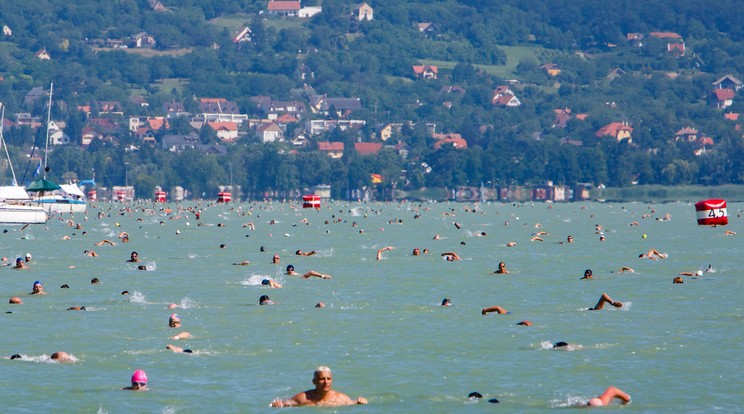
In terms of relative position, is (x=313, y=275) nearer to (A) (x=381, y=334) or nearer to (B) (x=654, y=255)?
(A) (x=381, y=334)

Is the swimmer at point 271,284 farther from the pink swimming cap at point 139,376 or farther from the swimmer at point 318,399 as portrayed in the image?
the swimmer at point 318,399

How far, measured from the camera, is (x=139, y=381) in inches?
1278

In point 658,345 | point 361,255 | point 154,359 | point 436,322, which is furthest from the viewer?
point 361,255

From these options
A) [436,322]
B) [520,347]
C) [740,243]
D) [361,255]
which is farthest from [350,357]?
[740,243]

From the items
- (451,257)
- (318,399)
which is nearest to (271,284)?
(451,257)

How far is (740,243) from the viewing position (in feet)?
309

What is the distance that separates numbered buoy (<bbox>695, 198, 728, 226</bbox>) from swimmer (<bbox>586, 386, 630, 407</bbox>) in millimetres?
77475

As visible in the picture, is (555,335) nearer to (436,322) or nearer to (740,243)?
(436,322)

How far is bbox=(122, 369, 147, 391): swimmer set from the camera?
107 feet

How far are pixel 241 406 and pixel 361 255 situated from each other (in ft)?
162

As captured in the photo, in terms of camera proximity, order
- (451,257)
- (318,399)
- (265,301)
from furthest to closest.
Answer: (451,257), (265,301), (318,399)

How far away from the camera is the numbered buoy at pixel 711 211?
352 ft

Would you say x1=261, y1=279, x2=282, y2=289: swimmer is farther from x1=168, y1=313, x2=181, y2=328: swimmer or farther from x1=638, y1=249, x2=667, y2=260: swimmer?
x1=638, y1=249, x2=667, y2=260: swimmer

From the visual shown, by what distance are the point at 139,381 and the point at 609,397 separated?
10.1m
